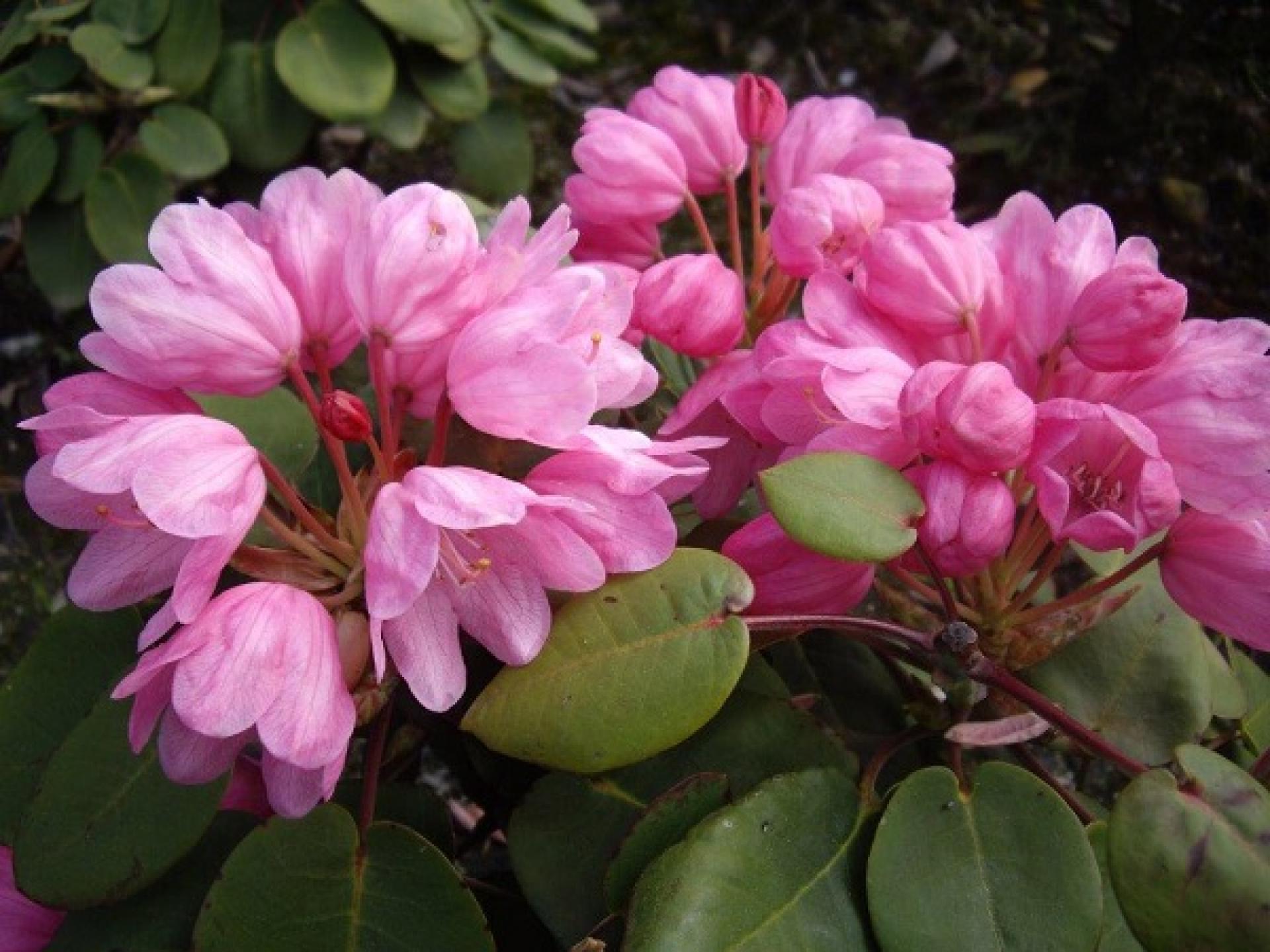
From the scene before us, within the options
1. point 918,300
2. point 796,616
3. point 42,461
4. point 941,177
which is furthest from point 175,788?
point 941,177

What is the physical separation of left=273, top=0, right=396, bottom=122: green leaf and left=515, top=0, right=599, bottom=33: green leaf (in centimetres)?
A: 22

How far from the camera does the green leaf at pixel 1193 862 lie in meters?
0.50

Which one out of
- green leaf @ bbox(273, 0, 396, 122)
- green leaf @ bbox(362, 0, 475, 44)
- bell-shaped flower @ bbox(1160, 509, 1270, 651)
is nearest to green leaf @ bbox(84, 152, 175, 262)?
green leaf @ bbox(273, 0, 396, 122)

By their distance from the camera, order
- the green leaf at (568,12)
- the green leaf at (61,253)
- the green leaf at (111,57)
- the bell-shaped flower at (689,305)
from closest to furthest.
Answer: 1. the bell-shaped flower at (689,305)
2. the green leaf at (111,57)
3. the green leaf at (61,253)
4. the green leaf at (568,12)

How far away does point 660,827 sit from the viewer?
59cm

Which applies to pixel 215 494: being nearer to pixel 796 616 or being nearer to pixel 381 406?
pixel 381 406

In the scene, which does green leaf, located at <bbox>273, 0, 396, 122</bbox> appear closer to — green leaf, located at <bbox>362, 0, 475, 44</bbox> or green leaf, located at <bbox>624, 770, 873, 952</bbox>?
green leaf, located at <bbox>362, 0, 475, 44</bbox>

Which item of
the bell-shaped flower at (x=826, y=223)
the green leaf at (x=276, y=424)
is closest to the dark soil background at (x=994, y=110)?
the green leaf at (x=276, y=424)

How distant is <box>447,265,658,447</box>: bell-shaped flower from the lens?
55 cm

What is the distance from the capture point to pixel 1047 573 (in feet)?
2.16

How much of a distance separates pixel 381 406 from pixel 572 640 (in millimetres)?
149

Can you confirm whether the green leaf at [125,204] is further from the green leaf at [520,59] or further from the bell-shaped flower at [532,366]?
Result: the bell-shaped flower at [532,366]

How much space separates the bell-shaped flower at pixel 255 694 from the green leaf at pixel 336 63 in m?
0.88

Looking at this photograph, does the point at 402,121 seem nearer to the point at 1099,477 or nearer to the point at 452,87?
the point at 452,87
